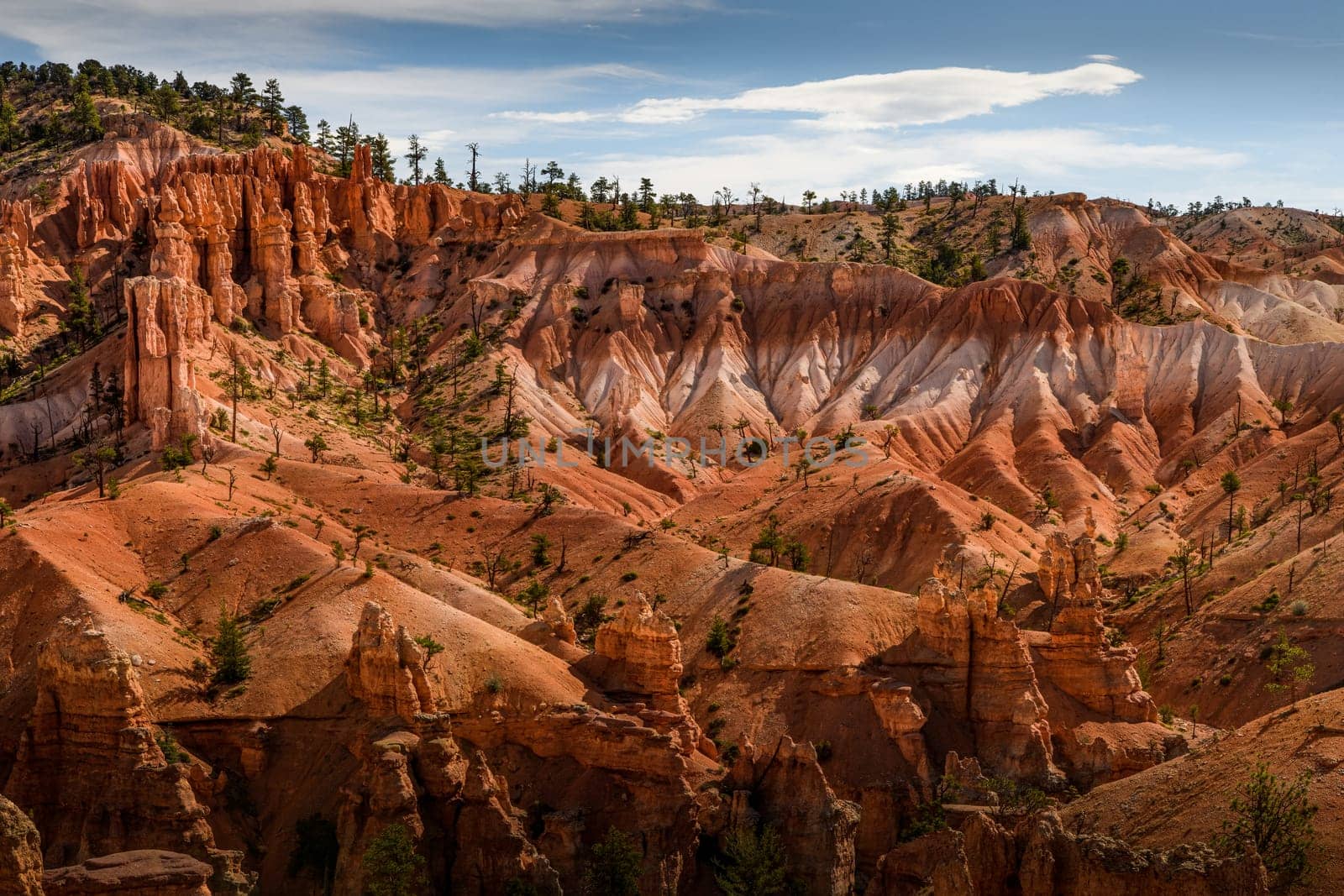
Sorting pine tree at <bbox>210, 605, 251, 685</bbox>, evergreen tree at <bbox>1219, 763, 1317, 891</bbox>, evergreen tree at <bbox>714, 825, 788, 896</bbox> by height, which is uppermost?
evergreen tree at <bbox>1219, 763, 1317, 891</bbox>

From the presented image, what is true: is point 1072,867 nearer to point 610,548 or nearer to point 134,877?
point 134,877

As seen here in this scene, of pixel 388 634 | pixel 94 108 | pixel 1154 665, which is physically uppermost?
pixel 94 108

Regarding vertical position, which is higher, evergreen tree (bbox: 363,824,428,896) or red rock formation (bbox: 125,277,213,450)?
red rock formation (bbox: 125,277,213,450)

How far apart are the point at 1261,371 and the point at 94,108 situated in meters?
124

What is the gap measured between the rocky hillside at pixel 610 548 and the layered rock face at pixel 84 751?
0.55ft

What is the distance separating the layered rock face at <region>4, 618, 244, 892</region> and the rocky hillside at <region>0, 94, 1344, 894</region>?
17 centimetres

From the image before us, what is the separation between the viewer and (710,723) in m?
84.6

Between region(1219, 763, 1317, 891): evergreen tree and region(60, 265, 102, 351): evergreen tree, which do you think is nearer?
region(1219, 763, 1317, 891): evergreen tree

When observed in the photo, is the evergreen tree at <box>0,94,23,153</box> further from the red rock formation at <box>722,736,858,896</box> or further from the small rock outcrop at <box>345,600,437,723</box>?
the red rock formation at <box>722,736,858,896</box>

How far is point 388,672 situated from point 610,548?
35.7 m

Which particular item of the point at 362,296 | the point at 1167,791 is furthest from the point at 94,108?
the point at 1167,791

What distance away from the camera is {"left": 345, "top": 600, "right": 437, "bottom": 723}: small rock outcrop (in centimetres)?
7219

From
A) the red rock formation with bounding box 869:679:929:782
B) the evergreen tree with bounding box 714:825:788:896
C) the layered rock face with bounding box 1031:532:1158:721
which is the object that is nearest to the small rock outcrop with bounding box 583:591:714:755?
the red rock formation with bounding box 869:679:929:782

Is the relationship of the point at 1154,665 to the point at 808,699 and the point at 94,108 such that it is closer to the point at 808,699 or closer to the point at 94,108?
the point at 808,699
